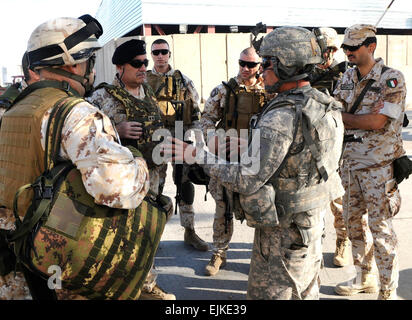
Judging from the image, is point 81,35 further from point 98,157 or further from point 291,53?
point 291,53

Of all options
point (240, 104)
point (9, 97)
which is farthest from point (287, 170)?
point (9, 97)

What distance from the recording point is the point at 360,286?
3645mm

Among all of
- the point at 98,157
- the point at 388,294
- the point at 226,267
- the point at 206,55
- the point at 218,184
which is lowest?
the point at 226,267

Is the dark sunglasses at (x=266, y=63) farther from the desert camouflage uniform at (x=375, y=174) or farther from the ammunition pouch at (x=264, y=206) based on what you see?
the desert camouflage uniform at (x=375, y=174)

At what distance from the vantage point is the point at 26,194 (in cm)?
181

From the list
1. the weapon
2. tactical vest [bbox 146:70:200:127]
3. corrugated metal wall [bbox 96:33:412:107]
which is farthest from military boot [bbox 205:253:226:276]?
corrugated metal wall [bbox 96:33:412:107]

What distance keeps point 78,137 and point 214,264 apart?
2699mm

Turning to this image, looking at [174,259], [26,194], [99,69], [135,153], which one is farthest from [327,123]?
[99,69]

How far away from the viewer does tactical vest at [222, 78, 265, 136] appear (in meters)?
4.11

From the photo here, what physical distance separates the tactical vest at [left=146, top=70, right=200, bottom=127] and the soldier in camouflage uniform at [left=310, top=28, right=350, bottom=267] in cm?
141

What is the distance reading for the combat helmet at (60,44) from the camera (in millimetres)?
1904

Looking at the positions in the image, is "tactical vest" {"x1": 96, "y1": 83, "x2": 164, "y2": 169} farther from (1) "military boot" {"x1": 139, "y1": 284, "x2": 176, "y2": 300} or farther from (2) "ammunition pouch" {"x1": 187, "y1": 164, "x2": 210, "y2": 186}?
(1) "military boot" {"x1": 139, "y1": 284, "x2": 176, "y2": 300}

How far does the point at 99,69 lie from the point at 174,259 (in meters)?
18.0
